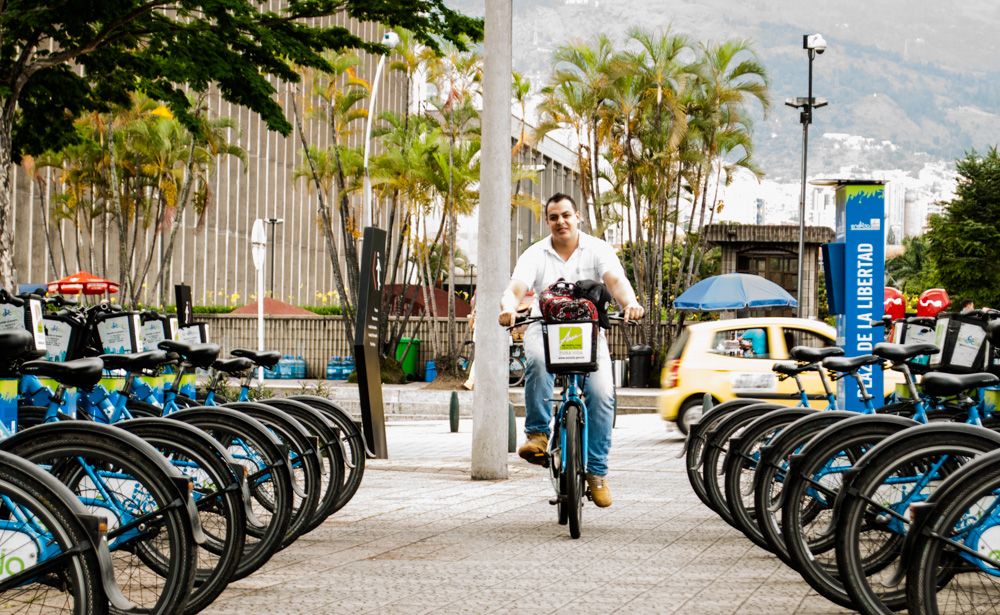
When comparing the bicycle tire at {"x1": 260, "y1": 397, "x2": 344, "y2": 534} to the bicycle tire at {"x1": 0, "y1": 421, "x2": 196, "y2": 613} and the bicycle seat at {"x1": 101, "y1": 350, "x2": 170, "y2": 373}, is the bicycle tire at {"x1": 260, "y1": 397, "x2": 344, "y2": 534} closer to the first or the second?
the bicycle seat at {"x1": 101, "y1": 350, "x2": 170, "y2": 373}

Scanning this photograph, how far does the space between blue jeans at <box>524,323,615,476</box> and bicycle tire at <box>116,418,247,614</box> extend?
305 cm

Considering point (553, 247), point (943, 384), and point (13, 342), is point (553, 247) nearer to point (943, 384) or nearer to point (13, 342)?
point (943, 384)

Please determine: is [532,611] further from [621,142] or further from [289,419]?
[621,142]

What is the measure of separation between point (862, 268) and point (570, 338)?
17.6 feet

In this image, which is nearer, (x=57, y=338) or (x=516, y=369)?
(x=57, y=338)

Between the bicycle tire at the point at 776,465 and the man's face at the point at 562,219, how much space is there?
256 centimetres

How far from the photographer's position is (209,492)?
5.11 m

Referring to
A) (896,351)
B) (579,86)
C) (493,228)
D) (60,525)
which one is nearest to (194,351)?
(896,351)

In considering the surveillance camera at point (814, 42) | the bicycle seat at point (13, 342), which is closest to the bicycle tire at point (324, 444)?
the bicycle seat at point (13, 342)

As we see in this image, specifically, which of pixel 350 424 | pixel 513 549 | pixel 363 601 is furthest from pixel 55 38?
pixel 363 601

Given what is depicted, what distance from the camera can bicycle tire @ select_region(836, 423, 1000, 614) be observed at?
458cm

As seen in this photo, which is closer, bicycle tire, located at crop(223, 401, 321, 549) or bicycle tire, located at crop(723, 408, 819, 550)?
bicycle tire, located at crop(223, 401, 321, 549)

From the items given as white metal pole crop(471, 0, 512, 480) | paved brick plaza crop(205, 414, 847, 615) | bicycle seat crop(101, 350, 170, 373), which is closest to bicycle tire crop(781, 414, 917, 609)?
paved brick plaza crop(205, 414, 847, 615)

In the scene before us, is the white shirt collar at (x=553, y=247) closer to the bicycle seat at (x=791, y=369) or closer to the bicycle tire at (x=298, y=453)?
the bicycle seat at (x=791, y=369)
